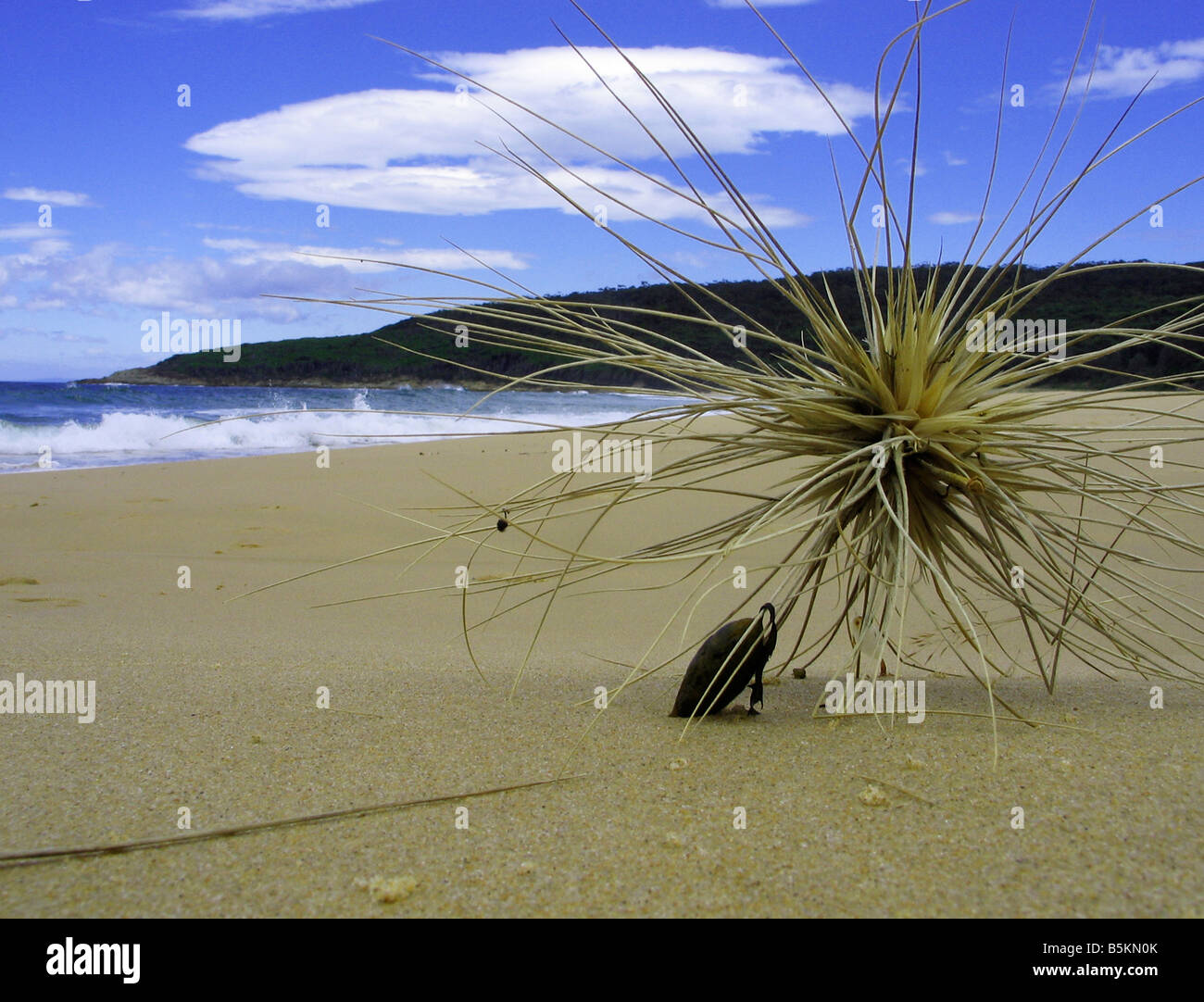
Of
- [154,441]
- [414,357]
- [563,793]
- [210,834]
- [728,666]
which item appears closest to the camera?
[210,834]

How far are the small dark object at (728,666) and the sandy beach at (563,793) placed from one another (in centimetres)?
6

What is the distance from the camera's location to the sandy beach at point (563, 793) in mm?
1322

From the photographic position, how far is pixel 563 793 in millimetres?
1651

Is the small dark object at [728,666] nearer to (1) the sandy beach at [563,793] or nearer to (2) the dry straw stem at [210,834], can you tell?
(1) the sandy beach at [563,793]

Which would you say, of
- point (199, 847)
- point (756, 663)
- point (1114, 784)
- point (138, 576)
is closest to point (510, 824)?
point (199, 847)

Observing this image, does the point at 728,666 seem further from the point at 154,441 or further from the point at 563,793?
the point at 154,441

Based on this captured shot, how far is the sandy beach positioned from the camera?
132 cm

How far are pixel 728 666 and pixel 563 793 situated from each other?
1.96 ft

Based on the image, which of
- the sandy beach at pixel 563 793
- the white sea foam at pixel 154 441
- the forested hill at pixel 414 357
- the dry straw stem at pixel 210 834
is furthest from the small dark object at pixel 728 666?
the forested hill at pixel 414 357

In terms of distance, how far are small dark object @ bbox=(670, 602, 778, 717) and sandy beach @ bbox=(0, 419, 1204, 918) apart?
63mm

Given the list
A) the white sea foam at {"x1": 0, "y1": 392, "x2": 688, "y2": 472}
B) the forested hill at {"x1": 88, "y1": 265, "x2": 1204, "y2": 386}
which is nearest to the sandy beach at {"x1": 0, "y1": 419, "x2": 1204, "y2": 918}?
the white sea foam at {"x1": 0, "y1": 392, "x2": 688, "y2": 472}

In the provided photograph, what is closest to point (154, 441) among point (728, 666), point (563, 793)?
point (728, 666)

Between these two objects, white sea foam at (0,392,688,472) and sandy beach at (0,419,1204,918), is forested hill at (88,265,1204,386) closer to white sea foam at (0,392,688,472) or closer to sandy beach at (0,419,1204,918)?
white sea foam at (0,392,688,472)
